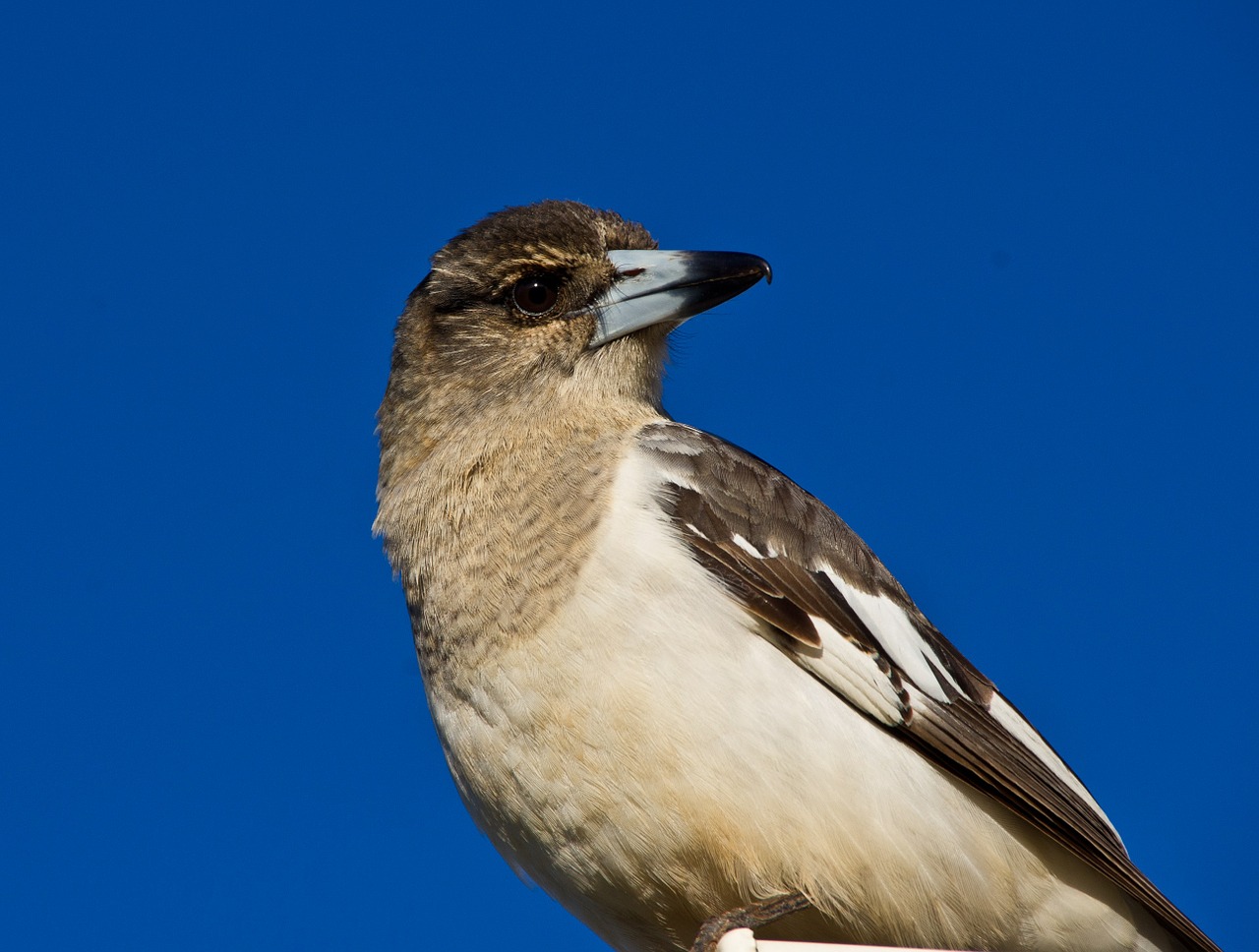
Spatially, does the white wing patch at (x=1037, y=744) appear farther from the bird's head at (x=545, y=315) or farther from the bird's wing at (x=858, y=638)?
the bird's head at (x=545, y=315)

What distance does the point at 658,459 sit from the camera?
4309 millimetres

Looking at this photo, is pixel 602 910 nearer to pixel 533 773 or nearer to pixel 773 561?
pixel 533 773

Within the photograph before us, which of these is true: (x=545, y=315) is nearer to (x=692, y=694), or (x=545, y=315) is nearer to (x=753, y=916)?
(x=692, y=694)

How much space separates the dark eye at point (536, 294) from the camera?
4977 mm

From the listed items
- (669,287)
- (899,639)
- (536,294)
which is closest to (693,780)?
(899,639)

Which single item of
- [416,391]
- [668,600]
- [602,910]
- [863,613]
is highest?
[416,391]

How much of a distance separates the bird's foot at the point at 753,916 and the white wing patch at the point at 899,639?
0.83 metres

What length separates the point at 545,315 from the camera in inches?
195

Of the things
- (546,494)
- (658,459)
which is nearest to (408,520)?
(546,494)

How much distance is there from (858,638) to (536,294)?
5.80 feet

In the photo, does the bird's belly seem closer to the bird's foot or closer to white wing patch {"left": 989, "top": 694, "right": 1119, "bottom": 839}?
the bird's foot

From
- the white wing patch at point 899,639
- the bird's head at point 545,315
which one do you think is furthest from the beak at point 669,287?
the white wing patch at point 899,639

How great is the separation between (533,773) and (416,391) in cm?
184

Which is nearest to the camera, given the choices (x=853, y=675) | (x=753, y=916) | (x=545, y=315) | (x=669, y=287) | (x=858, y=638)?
(x=753, y=916)
